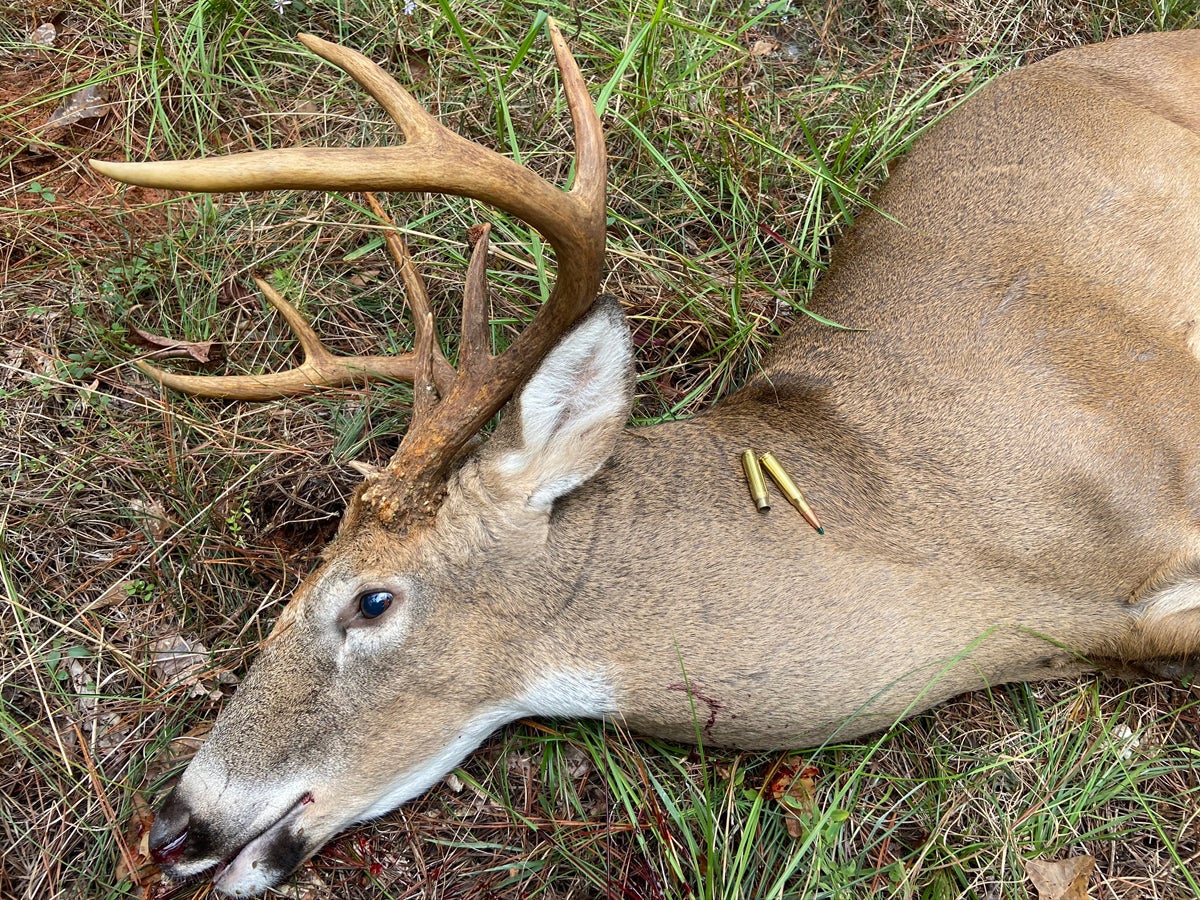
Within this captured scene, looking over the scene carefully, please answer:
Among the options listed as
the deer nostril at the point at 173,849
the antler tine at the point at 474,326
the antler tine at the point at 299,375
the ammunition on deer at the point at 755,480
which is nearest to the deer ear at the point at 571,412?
the antler tine at the point at 474,326

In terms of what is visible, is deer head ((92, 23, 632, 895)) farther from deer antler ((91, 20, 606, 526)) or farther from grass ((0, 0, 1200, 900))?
grass ((0, 0, 1200, 900))

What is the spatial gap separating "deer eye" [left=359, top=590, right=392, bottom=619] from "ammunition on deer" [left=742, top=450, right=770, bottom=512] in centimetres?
102

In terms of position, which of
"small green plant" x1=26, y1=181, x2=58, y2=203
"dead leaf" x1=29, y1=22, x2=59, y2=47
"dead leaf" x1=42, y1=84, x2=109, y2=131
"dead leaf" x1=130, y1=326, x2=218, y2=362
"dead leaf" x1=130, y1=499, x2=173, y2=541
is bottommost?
"dead leaf" x1=130, y1=499, x2=173, y2=541

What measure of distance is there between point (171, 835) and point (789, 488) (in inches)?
74.9

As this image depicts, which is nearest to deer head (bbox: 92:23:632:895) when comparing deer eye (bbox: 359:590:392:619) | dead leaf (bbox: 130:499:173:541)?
deer eye (bbox: 359:590:392:619)

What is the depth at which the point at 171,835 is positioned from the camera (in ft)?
9.24

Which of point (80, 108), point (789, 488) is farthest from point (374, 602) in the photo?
point (80, 108)

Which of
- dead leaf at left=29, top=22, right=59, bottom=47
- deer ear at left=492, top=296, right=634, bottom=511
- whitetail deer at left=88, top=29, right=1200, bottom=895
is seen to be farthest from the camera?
dead leaf at left=29, top=22, right=59, bottom=47

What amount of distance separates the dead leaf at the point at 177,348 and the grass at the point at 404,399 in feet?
0.18

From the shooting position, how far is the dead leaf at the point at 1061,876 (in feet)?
10.4

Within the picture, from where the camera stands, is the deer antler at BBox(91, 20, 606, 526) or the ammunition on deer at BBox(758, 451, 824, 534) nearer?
the deer antler at BBox(91, 20, 606, 526)

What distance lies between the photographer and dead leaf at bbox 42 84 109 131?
415cm

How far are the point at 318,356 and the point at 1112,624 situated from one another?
8.51 feet

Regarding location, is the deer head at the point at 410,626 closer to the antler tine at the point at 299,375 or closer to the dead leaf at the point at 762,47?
the antler tine at the point at 299,375
